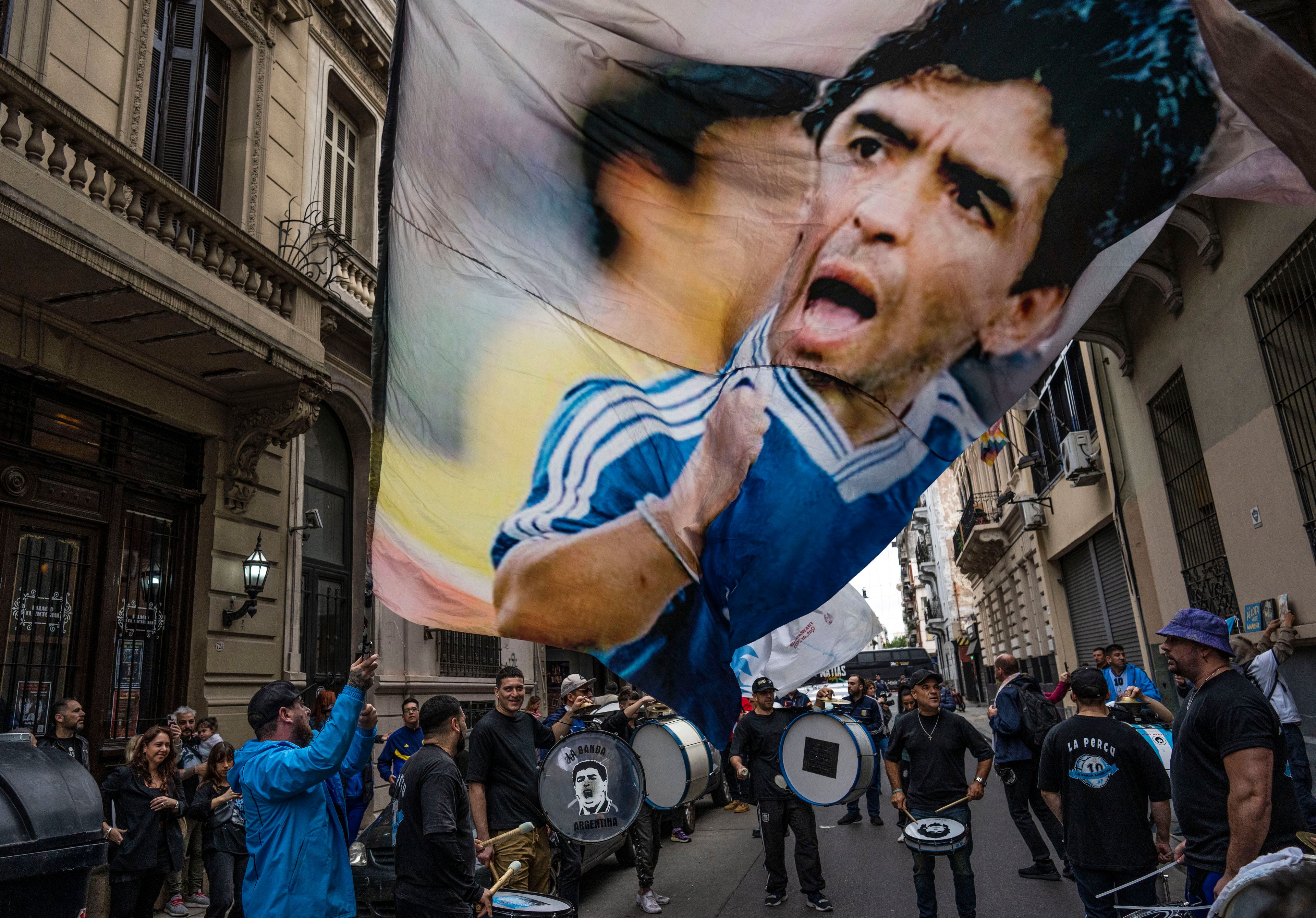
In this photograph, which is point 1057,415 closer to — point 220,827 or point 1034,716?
point 1034,716

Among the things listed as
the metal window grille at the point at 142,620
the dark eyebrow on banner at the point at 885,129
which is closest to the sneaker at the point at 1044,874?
the dark eyebrow on banner at the point at 885,129

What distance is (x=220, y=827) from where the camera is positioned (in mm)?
7863

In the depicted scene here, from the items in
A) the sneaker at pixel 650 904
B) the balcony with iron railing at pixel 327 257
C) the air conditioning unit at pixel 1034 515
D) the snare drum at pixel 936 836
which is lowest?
the sneaker at pixel 650 904

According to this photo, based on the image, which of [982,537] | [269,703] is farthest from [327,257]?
[982,537]

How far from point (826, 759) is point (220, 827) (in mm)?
5263

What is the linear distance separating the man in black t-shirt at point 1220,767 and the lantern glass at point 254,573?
9.72 m

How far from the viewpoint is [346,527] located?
47.7 feet

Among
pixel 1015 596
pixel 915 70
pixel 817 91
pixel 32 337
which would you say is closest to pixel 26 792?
pixel 817 91

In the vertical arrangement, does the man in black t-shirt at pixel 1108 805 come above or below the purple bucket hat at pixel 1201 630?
below

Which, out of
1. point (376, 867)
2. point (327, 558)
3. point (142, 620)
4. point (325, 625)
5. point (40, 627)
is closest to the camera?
point (376, 867)

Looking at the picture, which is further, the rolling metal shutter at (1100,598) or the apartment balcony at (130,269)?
the rolling metal shutter at (1100,598)

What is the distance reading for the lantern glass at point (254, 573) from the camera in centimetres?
1102

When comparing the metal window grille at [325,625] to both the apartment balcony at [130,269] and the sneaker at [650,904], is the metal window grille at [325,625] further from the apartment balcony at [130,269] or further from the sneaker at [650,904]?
the sneaker at [650,904]

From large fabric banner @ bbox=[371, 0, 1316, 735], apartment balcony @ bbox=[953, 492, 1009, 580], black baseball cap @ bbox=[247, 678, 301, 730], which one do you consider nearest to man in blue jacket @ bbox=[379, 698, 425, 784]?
black baseball cap @ bbox=[247, 678, 301, 730]
